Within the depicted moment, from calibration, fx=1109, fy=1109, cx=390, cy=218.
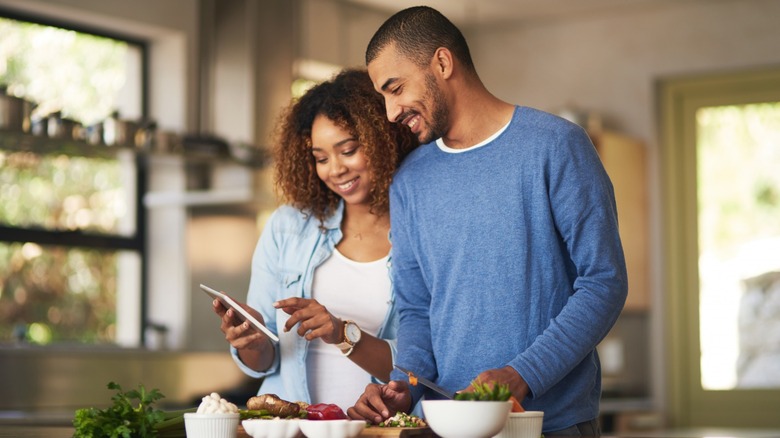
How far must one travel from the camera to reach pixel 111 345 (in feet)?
16.3

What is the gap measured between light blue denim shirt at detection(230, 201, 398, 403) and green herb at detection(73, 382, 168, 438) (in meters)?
0.56

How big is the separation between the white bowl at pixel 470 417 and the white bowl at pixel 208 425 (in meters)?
0.31

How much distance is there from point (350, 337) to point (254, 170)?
309 centimetres

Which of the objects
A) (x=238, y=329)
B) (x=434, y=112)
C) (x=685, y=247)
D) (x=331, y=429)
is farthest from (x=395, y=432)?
(x=685, y=247)

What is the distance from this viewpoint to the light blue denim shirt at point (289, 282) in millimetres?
2279

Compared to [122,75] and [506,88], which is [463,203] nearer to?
[122,75]

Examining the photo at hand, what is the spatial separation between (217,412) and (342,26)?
15.4ft

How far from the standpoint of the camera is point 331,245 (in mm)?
2342

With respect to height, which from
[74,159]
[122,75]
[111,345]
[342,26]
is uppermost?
[342,26]

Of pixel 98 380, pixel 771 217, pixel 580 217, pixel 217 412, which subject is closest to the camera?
pixel 217 412

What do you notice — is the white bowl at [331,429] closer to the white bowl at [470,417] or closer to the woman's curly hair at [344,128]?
the white bowl at [470,417]

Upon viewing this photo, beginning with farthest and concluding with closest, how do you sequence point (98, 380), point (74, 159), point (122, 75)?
point (122, 75) < point (74, 159) < point (98, 380)

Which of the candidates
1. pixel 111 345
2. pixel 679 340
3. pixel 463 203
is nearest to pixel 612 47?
pixel 679 340

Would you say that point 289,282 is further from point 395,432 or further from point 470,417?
point 470,417
